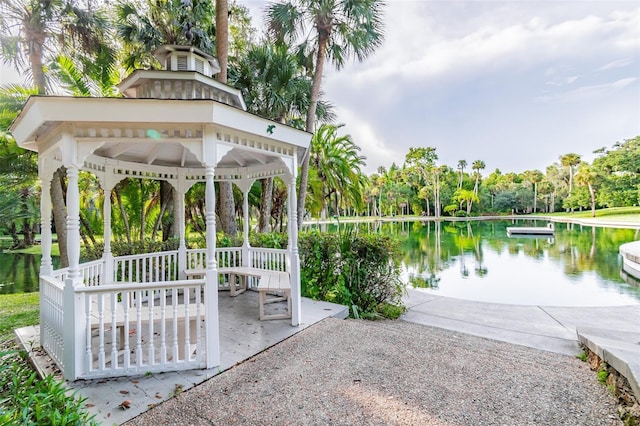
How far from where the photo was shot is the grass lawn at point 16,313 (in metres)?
Answer: 4.81

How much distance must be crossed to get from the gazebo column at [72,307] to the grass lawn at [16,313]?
7.76 ft

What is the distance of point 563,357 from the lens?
140 inches

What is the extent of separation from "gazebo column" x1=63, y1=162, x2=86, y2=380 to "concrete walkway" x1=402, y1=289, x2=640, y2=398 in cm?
452

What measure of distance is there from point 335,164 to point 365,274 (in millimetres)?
10118

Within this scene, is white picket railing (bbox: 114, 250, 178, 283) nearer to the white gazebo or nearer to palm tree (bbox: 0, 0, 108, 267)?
the white gazebo

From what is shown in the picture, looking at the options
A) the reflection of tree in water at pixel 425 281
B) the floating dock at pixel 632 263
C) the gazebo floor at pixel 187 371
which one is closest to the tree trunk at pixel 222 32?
the gazebo floor at pixel 187 371

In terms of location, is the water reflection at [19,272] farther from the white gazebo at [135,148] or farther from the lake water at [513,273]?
the white gazebo at [135,148]

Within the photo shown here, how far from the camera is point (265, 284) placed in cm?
467

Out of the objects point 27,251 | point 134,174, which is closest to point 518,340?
point 134,174

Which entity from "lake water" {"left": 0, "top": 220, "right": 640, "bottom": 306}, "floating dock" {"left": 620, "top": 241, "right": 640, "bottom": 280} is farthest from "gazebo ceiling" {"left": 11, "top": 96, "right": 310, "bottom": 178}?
"floating dock" {"left": 620, "top": 241, "right": 640, "bottom": 280}

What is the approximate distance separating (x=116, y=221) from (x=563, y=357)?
11986 millimetres

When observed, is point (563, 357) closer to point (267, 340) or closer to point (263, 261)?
point (267, 340)

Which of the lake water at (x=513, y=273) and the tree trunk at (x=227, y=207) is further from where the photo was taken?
the lake water at (x=513, y=273)

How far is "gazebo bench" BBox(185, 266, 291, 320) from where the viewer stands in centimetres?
448
